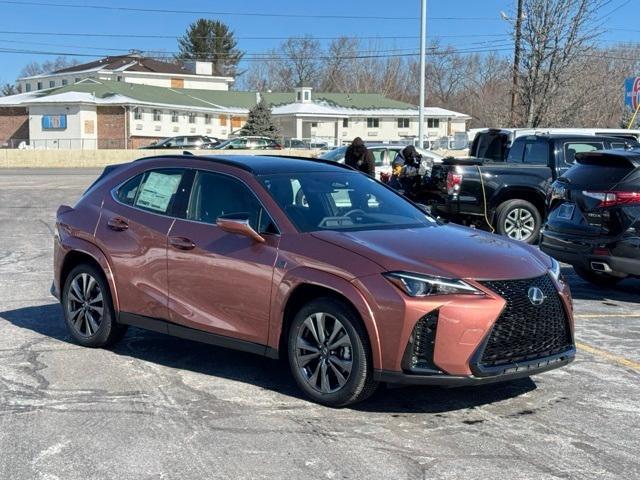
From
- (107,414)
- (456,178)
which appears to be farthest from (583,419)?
(456,178)

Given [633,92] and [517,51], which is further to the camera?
[517,51]

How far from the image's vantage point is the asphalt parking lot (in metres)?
4.30

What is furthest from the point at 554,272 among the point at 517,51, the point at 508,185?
the point at 517,51

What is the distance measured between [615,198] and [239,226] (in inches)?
194

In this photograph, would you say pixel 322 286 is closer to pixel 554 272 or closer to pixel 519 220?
pixel 554 272

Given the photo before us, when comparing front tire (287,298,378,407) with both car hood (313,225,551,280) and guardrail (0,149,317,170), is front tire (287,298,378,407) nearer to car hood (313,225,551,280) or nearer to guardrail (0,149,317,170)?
car hood (313,225,551,280)

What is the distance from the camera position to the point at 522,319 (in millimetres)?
4988

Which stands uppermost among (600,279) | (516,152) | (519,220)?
(516,152)

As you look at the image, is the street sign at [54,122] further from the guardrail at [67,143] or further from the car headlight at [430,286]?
the car headlight at [430,286]

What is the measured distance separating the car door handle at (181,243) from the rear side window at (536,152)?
30.5ft

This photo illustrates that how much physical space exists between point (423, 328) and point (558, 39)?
1054 inches

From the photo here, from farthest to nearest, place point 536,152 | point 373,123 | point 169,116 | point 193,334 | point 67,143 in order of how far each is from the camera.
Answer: point 373,123
point 169,116
point 67,143
point 536,152
point 193,334

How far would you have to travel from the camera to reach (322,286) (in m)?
5.12

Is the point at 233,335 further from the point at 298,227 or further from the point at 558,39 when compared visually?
the point at 558,39
